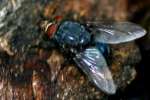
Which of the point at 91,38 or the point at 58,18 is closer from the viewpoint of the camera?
the point at 91,38

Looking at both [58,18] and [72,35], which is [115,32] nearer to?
[72,35]

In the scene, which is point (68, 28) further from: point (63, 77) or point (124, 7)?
point (124, 7)

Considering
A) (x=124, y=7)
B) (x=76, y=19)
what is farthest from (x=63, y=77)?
(x=124, y=7)

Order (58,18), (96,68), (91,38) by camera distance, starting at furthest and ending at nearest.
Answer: (58,18), (91,38), (96,68)

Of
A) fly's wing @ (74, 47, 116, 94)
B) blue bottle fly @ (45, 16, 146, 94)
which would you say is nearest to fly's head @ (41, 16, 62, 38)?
blue bottle fly @ (45, 16, 146, 94)

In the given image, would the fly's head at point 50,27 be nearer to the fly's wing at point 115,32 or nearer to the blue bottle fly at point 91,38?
the blue bottle fly at point 91,38

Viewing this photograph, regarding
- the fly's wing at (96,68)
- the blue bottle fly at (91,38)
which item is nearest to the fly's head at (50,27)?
the blue bottle fly at (91,38)

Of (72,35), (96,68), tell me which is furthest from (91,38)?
(96,68)
